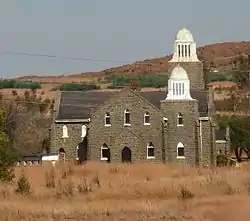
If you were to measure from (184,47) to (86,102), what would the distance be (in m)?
12.2

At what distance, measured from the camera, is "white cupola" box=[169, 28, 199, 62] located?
75.9 metres

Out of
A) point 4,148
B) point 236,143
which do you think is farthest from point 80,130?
point 4,148

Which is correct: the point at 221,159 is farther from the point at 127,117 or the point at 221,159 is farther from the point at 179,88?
the point at 127,117

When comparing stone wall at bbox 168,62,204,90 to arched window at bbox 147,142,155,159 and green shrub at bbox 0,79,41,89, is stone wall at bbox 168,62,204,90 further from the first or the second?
green shrub at bbox 0,79,41,89

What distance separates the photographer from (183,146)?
6347 centimetres

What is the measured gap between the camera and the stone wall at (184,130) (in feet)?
207

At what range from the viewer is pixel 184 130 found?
63.5 m

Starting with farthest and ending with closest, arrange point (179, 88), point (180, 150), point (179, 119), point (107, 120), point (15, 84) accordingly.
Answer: point (15, 84) < point (179, 88) < point (107, 120) < point (179, 119) < point (180, 150)

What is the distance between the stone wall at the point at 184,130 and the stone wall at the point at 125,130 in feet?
2.87

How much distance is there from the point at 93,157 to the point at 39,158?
14.3 ft

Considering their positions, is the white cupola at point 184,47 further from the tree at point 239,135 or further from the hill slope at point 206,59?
the hill slope at point 206,59

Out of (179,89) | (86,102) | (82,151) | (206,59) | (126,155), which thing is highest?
(206,59)

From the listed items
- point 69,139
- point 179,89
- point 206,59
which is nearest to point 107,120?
point 69,139

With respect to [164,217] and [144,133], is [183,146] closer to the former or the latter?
[144,133]
